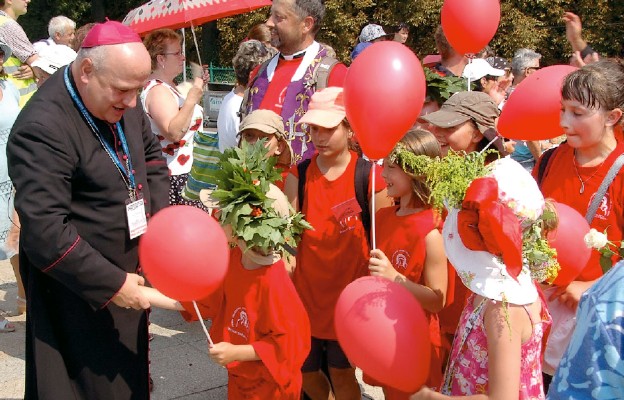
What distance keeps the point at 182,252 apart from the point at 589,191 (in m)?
1.86

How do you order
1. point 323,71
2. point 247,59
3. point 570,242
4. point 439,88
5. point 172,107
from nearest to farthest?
point 570,242 < point 323,71 < point 439,88 < point 172,107 < point 247,59

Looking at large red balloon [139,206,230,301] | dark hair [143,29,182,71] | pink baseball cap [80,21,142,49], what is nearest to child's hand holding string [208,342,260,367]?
large red balloon [139,206,230,301]

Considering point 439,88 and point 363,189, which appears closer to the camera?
point 363,189

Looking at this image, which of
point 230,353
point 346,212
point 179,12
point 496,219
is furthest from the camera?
point 179,12

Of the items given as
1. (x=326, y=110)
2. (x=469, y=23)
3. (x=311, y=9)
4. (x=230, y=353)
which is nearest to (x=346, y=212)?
(x=326, y=110)

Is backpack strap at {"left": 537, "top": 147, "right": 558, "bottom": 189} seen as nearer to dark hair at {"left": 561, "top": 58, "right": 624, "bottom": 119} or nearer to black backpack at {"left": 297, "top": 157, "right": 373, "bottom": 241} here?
dark hair at {"left": 561, "top": 58, "right": 624, "bottom": 119}

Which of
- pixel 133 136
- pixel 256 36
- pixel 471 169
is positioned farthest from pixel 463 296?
pixel 256 36

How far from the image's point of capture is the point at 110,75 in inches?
110

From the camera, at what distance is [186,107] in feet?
15.8

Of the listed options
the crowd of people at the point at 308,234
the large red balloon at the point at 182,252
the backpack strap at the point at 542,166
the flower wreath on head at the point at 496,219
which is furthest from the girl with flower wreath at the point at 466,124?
the large red balloon at the point at 182,252

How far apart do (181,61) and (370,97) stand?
8.58ft

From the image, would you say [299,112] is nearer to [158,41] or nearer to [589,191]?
[158,41]

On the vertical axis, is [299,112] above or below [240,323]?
above

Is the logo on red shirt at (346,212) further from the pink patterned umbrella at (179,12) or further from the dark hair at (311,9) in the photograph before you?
the pink patterned umbrella at (179,12)
